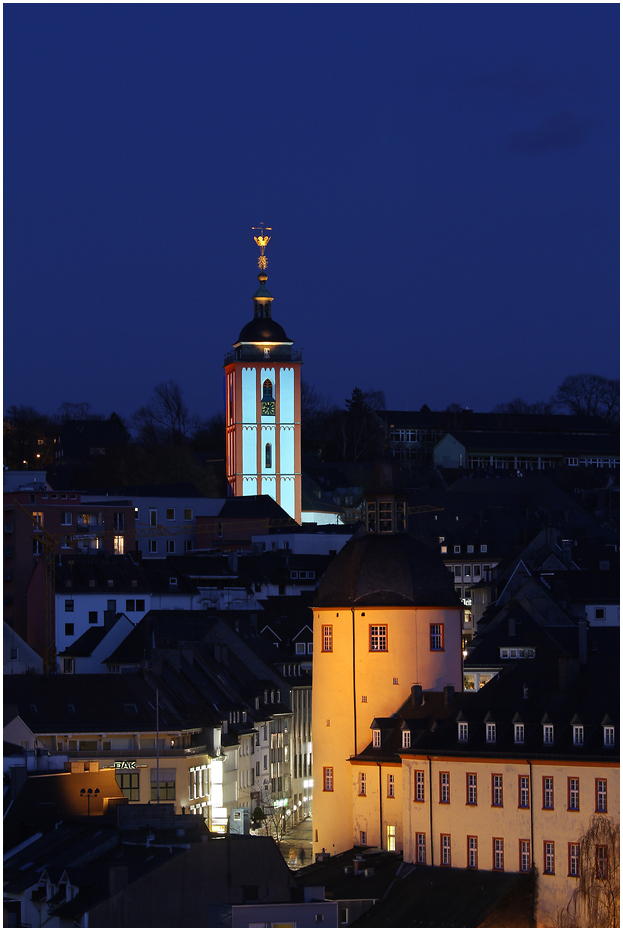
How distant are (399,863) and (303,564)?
182ft

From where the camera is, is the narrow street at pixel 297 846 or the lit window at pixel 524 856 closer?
the lit window at pixel 524 856

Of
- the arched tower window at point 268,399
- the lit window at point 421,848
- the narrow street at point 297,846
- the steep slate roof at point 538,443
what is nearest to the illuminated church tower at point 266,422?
the arched tower window at point 268,399

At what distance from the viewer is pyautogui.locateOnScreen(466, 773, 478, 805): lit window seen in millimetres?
56875

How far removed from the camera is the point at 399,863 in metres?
58.8

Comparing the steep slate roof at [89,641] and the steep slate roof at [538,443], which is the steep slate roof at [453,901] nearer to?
the steep slate roof at [89,641]

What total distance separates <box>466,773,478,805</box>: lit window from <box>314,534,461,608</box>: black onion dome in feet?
33.7

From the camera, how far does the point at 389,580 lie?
66688 millimetres

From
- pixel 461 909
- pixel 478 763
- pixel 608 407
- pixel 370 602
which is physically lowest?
pixel 461 909

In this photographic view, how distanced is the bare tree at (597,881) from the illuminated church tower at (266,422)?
88.7 metres

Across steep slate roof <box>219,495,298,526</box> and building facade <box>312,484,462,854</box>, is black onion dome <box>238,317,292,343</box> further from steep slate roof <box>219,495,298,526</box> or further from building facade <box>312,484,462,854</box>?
building facade <box>312,484,462,854</box>

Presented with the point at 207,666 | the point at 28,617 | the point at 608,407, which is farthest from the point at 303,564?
the point at 608,407

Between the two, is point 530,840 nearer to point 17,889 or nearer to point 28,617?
point 17,889

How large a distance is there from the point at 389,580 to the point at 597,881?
56.6ft

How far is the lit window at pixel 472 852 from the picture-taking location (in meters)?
56.1
